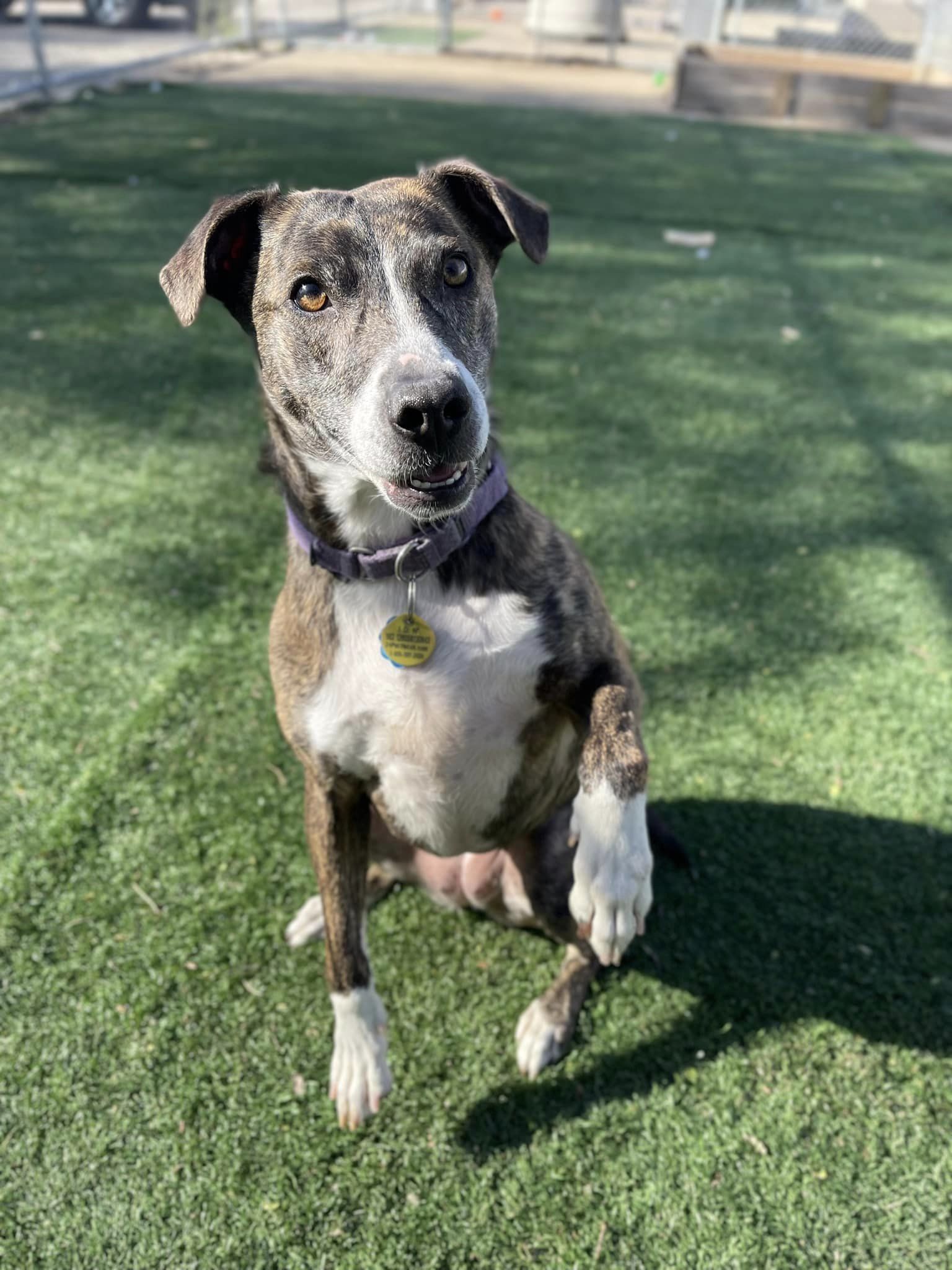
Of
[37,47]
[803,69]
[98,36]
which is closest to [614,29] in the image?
[803,69]

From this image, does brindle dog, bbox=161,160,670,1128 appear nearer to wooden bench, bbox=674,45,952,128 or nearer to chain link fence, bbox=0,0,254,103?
chain link fence, bbox=0,0,254,103

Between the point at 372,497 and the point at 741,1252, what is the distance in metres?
1.78

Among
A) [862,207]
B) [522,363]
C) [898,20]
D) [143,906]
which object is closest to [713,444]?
[522,363]

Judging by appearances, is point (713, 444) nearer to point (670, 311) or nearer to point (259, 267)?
point (670, 311)

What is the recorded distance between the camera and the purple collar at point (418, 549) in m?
2.12

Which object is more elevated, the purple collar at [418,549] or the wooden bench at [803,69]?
the purple collar at [418,549]

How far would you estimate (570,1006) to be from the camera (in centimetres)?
246

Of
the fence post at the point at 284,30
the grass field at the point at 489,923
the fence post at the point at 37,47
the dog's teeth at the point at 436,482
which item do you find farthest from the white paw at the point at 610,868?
the fence post at the point at 284,30

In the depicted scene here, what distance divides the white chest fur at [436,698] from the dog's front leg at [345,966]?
118 mm

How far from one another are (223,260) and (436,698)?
1.11 m

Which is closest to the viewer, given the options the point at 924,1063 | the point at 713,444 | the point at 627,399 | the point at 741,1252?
the point at 741,1252

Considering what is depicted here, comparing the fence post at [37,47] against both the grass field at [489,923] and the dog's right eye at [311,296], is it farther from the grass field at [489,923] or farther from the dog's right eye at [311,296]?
the dog's right eye at [311,296]

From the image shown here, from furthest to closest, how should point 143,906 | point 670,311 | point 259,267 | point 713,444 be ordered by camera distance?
point 670,311, point 713,444, point 143,906, point 259,267

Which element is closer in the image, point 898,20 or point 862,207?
point 862,207
